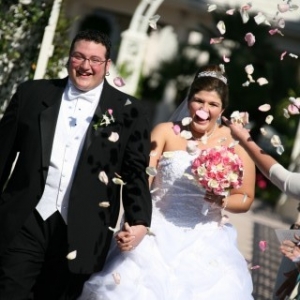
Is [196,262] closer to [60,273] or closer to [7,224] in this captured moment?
[60,273]

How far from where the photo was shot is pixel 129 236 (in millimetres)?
4016

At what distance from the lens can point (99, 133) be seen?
408cm

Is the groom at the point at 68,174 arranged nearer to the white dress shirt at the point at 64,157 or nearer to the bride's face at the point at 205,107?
the white dress shirt at the point at 64,157

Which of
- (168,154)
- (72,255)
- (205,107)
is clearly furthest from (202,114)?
(72,255)

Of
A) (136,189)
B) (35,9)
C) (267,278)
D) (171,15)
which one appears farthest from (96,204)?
(171,15)

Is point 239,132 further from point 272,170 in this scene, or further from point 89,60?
point 89,60

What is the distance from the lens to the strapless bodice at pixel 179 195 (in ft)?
16.0

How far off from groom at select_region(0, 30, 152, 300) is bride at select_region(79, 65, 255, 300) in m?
0.44

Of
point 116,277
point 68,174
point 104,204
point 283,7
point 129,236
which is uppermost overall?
point 283,7

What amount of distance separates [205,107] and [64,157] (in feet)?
3.68

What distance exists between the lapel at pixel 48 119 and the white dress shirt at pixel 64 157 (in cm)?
4

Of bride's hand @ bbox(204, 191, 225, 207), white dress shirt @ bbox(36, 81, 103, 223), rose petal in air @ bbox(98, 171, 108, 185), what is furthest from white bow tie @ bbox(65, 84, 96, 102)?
bride's hand @ bbox(204, 191, 225, 207)

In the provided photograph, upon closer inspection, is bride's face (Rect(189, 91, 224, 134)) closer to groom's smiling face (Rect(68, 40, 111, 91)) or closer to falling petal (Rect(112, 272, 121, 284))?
groom's smiling face (Rect(68, 40, 111, 91))

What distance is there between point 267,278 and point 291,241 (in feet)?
13.4
